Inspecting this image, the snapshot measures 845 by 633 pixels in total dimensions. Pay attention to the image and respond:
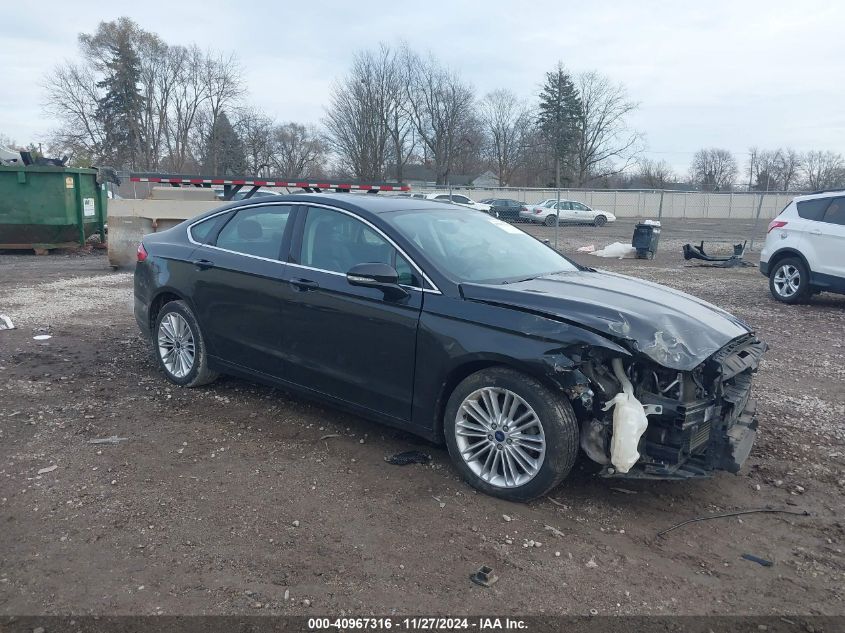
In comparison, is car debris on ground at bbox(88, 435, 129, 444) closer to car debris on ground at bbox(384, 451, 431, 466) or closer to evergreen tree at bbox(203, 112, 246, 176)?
car debris on ground at bbox(384, 451, 431, 466)

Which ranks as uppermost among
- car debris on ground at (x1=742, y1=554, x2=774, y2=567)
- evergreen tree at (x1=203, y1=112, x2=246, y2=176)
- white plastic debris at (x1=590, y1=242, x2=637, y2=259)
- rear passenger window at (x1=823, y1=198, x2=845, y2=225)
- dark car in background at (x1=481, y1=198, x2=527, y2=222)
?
evergreen tree at (x1=203, y1=112, x2=246, y2=176)

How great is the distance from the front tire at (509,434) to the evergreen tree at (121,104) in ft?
188

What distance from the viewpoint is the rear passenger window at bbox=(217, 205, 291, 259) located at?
4840mm

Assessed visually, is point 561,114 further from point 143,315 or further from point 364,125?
point 143,315

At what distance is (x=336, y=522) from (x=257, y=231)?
2447 mm

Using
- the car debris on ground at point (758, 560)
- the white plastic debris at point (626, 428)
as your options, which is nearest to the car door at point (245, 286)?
the white plastic debris at point (626, 428)

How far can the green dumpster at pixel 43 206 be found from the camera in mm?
14453

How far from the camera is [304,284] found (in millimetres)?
4492

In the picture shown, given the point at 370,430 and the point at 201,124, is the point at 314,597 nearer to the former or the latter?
the point at 370,430

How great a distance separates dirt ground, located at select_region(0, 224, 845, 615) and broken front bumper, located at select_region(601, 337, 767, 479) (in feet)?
0.97

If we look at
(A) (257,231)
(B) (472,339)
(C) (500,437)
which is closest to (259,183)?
(A) (257,231)

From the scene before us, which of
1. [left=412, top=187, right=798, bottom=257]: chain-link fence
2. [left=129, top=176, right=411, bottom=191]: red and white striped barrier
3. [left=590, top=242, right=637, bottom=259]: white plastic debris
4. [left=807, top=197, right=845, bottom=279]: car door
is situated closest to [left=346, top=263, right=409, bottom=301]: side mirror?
[left=807, top=197, right=845, bottom=279]: car door

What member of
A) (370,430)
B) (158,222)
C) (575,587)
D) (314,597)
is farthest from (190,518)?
(158,222)

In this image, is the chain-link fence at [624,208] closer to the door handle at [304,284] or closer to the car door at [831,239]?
the car door at [831,239]
